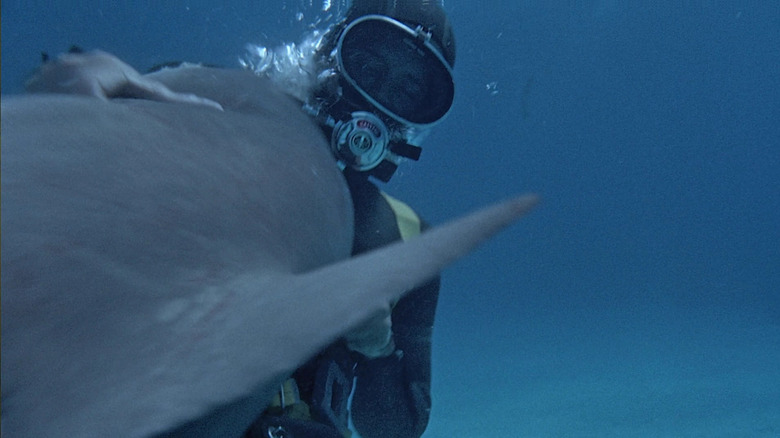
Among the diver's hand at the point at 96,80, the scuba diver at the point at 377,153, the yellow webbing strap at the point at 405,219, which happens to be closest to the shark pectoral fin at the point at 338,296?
the diver's hand at the point at 96,80

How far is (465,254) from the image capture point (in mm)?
722

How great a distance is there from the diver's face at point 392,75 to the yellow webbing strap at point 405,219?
483 millimetres

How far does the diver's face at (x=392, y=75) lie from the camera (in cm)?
275

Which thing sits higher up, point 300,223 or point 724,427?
point 724,427

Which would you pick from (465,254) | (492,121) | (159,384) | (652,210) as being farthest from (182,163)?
(652,210)

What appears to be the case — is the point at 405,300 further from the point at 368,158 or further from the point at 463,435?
the point at 463,435

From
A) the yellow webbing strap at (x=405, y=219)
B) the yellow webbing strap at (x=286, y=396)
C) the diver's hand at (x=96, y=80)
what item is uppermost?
the yellow webbing strap at (x=405, y=219)

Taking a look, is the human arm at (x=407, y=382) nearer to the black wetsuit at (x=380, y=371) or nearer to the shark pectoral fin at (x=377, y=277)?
the black wetsuit at (x=380, y=371)

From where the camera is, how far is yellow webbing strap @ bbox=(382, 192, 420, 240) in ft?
8.46

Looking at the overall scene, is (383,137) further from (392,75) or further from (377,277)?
(377,277)

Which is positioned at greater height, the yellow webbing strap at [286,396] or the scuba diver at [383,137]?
the scuba diver at [383,137]

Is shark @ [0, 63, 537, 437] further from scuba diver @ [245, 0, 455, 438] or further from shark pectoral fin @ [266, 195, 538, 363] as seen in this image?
scuba diver @ [245, 0, 455, 438]

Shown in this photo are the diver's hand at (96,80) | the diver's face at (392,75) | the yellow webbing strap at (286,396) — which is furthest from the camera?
the diver's face at (392,75)

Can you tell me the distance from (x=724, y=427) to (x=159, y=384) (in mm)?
12481
